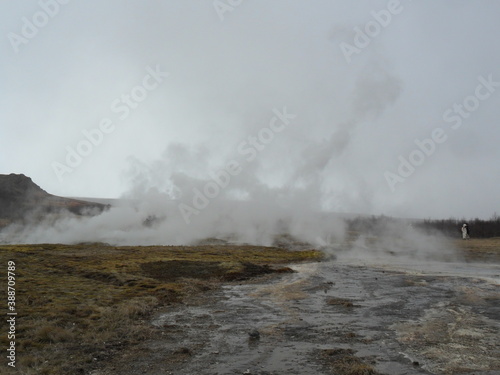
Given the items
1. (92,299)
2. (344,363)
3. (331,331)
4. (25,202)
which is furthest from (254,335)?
(25,202)

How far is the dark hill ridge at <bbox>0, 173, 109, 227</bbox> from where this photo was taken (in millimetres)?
122125

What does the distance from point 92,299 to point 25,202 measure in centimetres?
13242

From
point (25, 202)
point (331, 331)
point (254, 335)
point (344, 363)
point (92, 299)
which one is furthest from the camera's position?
point (25, 202)

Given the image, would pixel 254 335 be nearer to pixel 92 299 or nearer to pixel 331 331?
pixel 331 331

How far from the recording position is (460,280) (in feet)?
112

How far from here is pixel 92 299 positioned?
23.7 m

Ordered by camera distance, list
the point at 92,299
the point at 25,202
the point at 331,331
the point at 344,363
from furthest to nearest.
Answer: the point at 25,202
the point at 92,299
the point at 331,331
the point at 344,363

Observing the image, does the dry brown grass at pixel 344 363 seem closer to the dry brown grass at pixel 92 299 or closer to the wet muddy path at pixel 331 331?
the wet muddy path at pixel 331 331

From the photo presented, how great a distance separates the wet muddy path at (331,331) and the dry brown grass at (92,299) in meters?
1.81

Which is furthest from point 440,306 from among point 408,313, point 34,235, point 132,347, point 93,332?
point 34,235

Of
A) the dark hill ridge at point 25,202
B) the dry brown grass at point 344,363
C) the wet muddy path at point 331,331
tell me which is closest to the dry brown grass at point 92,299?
the wet muddy path at point 331,331

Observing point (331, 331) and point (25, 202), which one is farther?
point (25, 202)

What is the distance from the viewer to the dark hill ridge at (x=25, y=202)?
12212 cm

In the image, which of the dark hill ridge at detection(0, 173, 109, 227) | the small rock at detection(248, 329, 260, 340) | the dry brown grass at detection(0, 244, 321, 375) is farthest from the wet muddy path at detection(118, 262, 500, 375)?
the dark hill ridge at detection(0, 173, 109, 227)
